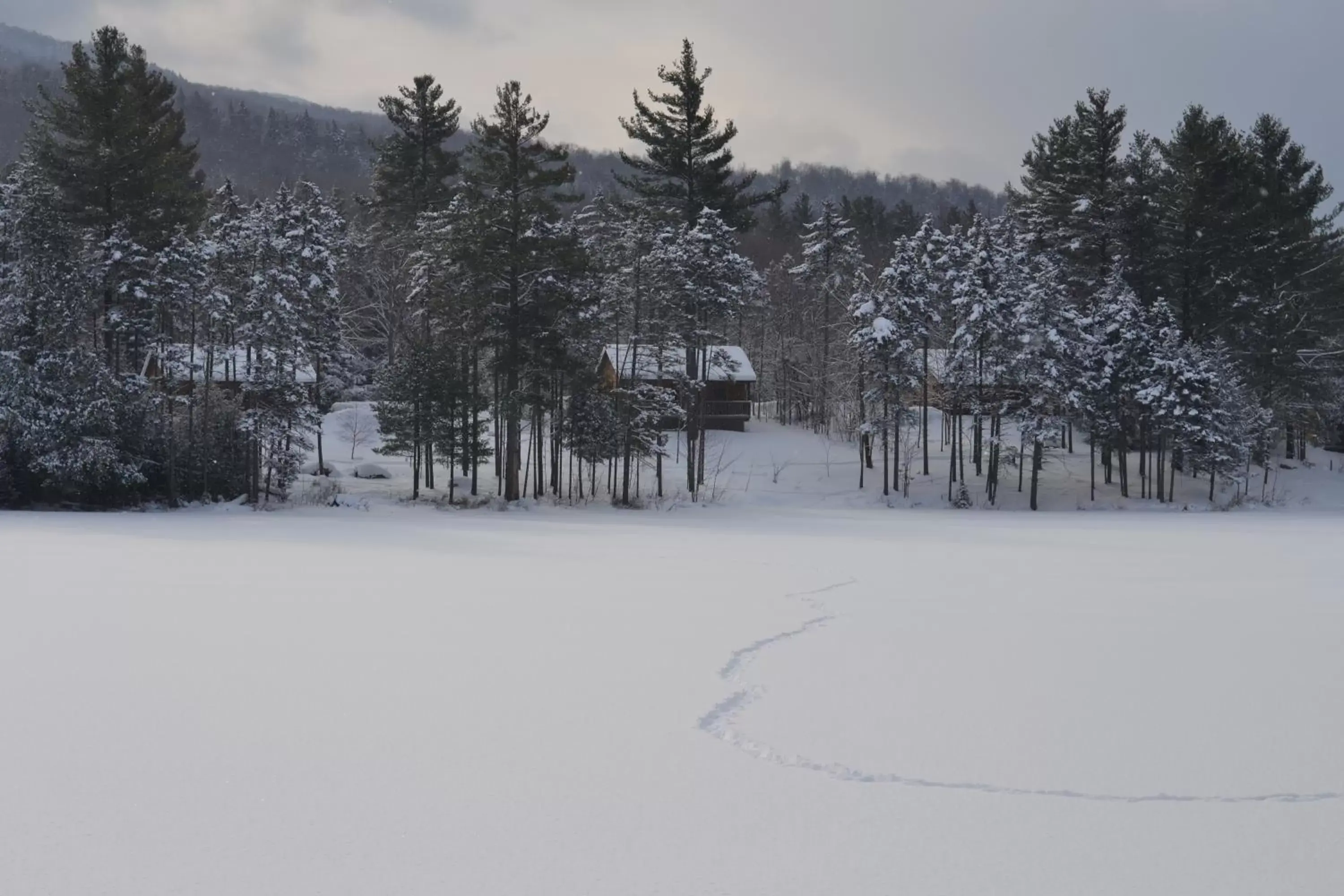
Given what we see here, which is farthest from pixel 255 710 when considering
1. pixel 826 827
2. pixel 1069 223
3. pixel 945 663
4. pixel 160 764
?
pixel 1069 223

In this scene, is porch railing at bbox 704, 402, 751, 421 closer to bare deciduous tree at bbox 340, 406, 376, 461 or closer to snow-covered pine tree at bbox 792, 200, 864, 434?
snow-covered pine tree at bbox 792, 200, 864, 434

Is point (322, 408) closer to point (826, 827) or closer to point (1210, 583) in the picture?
point (1210, 583)

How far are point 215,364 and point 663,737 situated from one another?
3471cm

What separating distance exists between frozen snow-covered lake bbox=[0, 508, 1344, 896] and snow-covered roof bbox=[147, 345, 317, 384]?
71.8 feet

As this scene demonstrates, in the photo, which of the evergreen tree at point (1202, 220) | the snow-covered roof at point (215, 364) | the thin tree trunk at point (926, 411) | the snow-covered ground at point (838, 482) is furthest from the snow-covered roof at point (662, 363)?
the evergreen tree at point (1202, 220)

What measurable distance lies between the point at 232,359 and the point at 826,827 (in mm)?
33982

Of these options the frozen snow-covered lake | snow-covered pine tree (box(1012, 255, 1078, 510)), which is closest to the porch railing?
snow-covered pine tree (box(1012, 255, 1078, 510))

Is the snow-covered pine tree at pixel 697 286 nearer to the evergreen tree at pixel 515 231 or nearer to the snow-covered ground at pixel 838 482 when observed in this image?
the snow-covered ground at pixel 838 482

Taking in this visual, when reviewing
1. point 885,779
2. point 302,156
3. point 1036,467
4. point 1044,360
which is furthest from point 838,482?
point 302,156

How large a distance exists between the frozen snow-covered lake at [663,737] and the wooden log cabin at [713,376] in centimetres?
2766

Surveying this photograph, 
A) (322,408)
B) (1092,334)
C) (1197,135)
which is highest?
(1197,135)

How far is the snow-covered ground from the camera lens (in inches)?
1566

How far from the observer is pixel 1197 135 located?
142 ft

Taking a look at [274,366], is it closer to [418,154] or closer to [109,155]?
[109,155]
